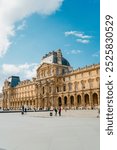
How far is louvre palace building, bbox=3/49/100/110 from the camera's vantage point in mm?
55931

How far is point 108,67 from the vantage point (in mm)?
4938

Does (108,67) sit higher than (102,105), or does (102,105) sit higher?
(108,67)

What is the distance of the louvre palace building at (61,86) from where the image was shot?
55.9 metres

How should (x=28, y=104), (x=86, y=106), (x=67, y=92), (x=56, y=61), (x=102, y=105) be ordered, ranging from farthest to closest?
(x=28, y=104), (x=56, y=61), (x=67, y=92), (x=86, y=106), (x=102, y=105)

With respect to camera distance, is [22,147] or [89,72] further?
[89,72]

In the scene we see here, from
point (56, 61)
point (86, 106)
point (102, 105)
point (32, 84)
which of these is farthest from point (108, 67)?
point (32, 84)

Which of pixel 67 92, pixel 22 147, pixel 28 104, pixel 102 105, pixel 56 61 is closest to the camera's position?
pixel 102 105

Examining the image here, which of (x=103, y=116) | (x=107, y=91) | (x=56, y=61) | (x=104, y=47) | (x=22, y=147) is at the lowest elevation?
(x=22, y=147)

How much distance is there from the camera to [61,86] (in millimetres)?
67438

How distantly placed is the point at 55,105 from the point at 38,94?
1010 centimetres

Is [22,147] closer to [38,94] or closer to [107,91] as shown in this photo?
[107,91]

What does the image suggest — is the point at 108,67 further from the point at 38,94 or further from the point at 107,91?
the point at 38,94

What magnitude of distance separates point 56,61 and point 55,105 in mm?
13459

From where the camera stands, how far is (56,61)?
73.4m
